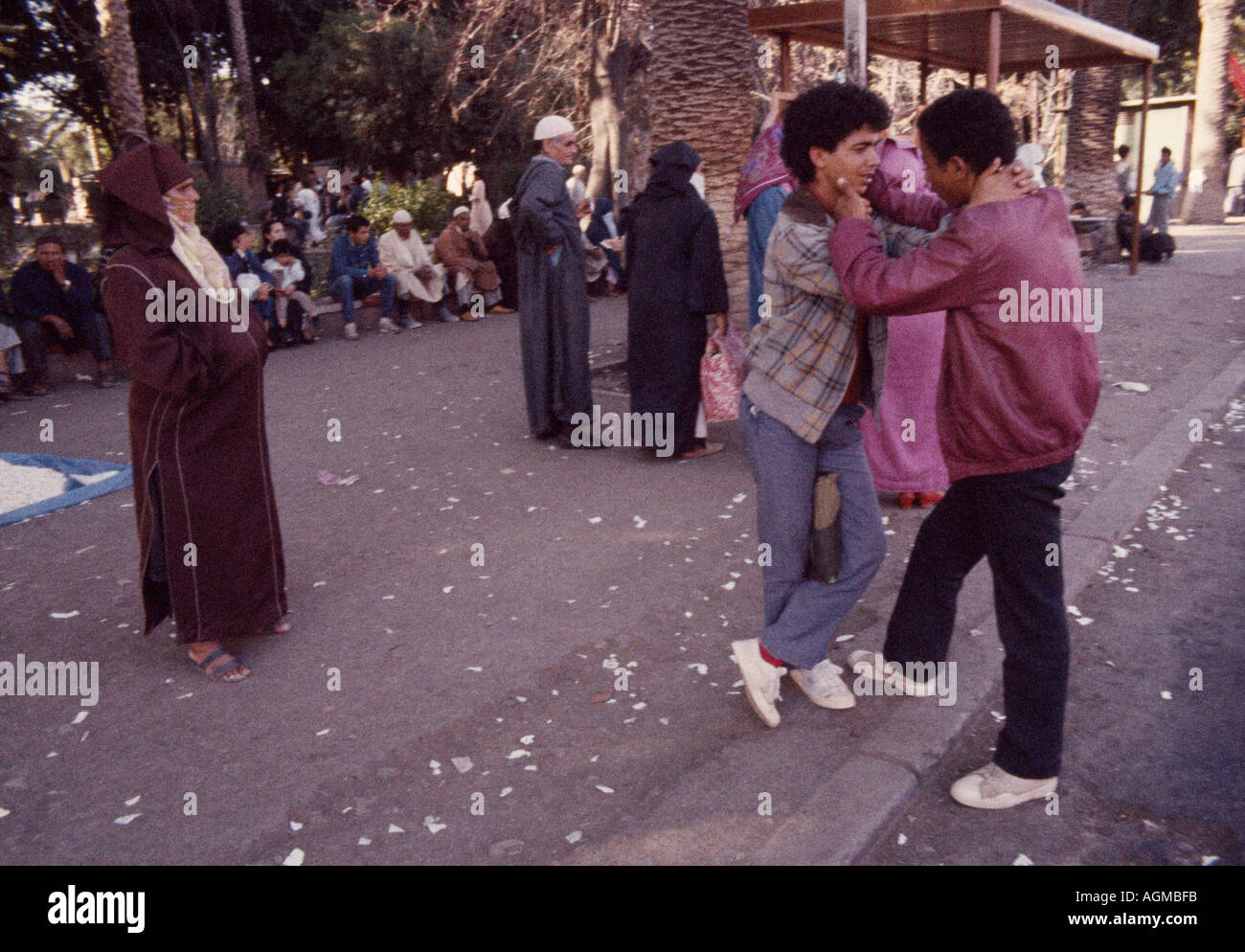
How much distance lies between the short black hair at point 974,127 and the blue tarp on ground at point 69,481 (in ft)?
15.1

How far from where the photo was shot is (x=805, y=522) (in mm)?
3396

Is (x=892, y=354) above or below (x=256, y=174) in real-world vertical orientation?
below

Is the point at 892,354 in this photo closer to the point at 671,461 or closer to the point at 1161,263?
the point at 671,461

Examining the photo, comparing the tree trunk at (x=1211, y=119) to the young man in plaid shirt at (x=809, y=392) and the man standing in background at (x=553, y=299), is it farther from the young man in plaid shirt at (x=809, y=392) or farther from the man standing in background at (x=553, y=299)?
the young man in plaid shirt at (x=809, y=392)

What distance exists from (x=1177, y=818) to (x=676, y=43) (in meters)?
7.18

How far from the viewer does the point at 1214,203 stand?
25.5m

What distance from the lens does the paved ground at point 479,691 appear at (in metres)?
3.06

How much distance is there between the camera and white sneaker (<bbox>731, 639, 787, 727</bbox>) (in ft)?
11.5

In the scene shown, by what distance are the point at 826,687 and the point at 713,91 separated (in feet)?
20.2

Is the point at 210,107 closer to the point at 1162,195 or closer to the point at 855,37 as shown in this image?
the point at 1162,195

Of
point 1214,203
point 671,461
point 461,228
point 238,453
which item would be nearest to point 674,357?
point 671,461

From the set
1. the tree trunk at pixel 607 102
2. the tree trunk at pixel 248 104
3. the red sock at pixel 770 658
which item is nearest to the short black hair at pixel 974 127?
the red sock at pixel 770 658

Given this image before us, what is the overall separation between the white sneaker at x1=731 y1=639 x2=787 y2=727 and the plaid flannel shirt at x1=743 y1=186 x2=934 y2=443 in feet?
2.71

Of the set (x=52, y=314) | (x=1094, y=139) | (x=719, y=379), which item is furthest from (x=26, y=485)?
(x=1094, y=139)
